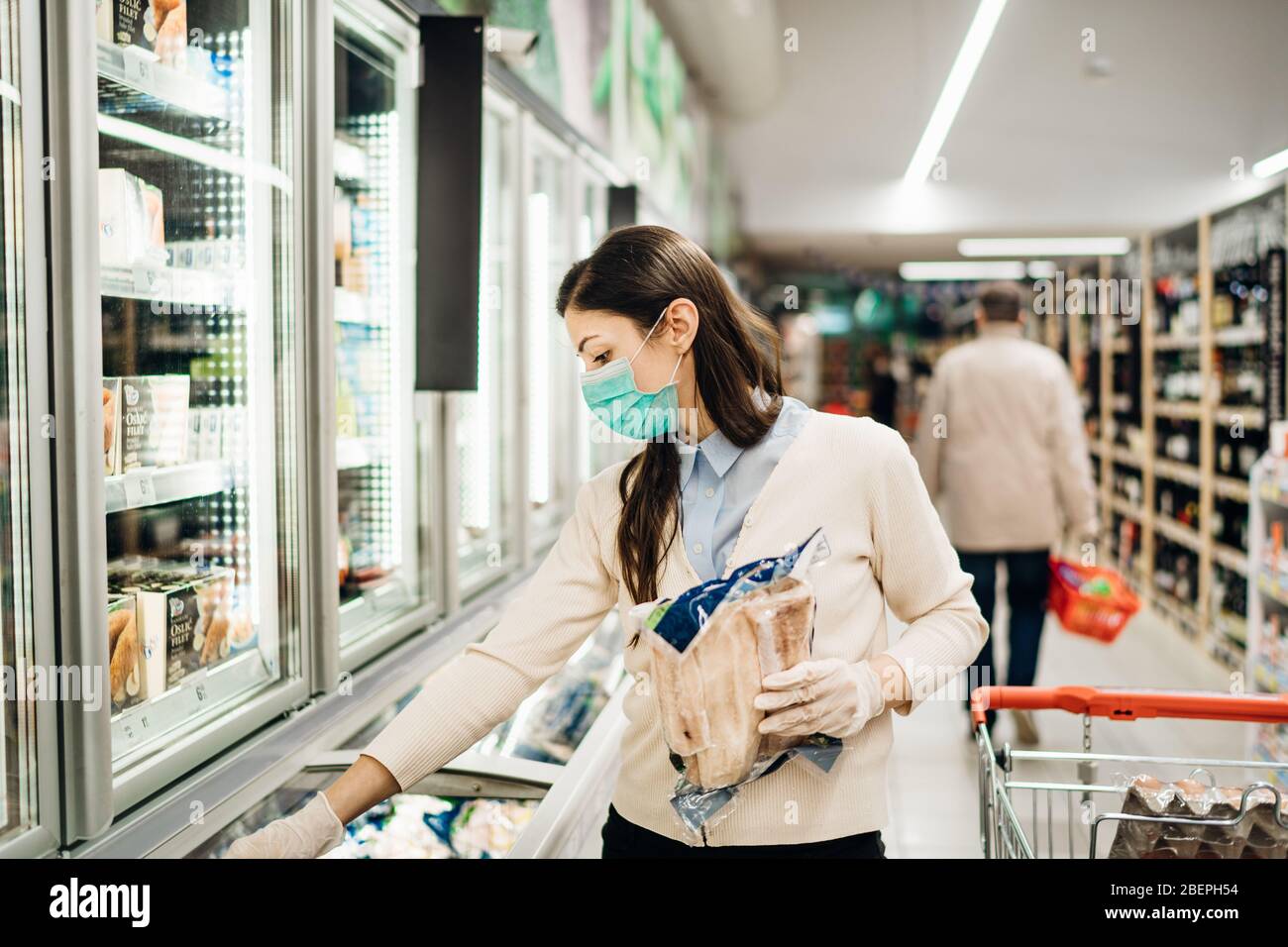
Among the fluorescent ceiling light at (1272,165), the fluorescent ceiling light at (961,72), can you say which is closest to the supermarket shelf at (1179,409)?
the fluorescent ceiling light at (1272,165)

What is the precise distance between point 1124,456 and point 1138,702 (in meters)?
8.08

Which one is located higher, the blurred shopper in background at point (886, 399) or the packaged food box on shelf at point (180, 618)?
the blurred shopper in background at point (886, 399)

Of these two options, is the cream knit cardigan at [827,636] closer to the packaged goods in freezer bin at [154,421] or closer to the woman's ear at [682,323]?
the woman's ear at [682,323]

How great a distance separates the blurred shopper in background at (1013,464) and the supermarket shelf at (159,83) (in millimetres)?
3548

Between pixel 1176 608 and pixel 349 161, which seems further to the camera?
pixel 1176 608

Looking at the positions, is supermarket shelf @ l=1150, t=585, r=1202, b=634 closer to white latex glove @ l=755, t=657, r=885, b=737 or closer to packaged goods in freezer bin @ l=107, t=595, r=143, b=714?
white latex glove @ l=755, t=657, r=885, b=737

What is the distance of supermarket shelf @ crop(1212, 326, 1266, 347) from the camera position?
21.1ft

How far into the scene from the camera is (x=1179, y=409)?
7.80 m

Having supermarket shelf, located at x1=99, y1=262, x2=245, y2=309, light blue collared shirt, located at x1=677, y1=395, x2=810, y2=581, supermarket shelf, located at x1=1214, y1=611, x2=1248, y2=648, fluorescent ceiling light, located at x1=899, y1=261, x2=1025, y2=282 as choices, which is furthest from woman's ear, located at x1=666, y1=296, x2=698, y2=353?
fluorescent ceiling light, located at x1=899, y1=261, x2=1025, y2=282

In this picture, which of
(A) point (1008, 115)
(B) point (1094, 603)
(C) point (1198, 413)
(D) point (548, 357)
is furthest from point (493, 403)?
(A) point (1008, 115)

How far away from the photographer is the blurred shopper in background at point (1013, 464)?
4844mm

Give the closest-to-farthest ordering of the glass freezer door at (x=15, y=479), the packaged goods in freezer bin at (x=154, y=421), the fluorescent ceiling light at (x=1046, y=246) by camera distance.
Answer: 1. the glass freezer door at (x=15, y=479)
2. the packaged goods in freezer bin at (x=154, y=421)
3. the fluorescent ceiling light at (x=1046, y=246)

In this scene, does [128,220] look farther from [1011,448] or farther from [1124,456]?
[1124,456]
